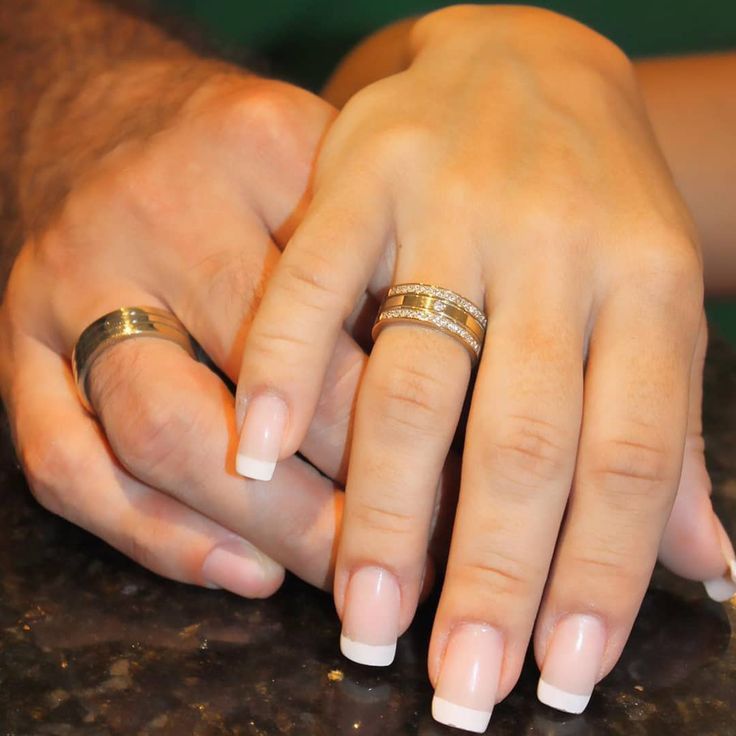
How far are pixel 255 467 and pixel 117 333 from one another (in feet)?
0.50

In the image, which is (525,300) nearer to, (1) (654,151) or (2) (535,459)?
(2) (535,459)

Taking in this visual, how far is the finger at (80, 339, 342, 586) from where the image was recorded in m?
0.55

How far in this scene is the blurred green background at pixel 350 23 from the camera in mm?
1370

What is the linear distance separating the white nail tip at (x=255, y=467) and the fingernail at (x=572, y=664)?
0.19 metres

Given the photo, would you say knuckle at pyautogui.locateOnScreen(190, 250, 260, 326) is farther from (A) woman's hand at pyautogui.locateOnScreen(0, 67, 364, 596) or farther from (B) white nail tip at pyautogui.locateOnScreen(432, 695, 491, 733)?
(B) white nail tip at pyautogui.locateOnScreen(432, 695, 491, 733)

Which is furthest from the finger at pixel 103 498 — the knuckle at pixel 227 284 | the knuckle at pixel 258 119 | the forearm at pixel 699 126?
the forearm at pixel 699 126

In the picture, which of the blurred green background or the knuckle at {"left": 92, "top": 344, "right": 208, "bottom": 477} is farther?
the blurred green background

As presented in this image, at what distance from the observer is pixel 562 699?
473mm

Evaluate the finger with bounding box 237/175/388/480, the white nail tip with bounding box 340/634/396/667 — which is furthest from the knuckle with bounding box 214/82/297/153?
the white nail tip with bounding box 340/634/396/667

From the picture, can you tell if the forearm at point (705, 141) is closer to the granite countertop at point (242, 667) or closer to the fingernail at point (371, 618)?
the granite countertop at point (242, 667)

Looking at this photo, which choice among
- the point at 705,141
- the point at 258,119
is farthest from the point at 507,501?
the point at 705,141

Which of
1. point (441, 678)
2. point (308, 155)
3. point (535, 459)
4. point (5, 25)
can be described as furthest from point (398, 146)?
point (5, 25)

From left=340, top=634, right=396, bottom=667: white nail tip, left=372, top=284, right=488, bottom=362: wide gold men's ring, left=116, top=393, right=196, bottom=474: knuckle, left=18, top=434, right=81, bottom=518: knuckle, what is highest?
left=372, top=284, right=488, bottom=362: wide gold men's ring

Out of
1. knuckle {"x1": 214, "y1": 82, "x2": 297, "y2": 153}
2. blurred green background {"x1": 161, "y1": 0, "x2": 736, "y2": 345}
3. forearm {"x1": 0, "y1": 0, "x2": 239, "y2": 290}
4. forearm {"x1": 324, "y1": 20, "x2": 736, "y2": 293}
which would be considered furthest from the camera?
blurred green background {"x1": 161, "y1": 0, "x2": 736, "y2": 345}
